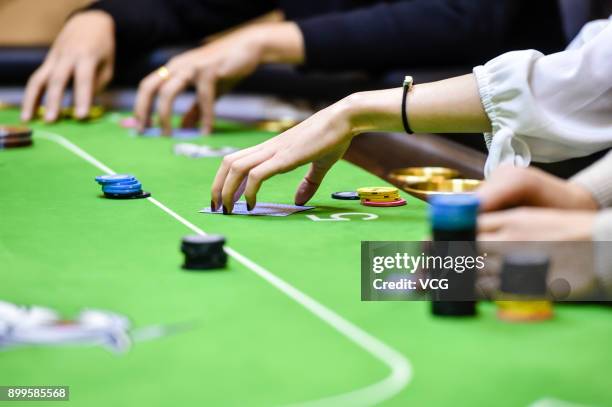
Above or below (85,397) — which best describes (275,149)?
above

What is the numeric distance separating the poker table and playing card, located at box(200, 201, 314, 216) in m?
0.04

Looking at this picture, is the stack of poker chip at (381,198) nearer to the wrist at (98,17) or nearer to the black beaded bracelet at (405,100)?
the black beaded bracelet at (405,100)

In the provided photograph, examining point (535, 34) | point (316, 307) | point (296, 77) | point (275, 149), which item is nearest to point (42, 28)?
point (296, 77)

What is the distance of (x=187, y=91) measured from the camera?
191 inches

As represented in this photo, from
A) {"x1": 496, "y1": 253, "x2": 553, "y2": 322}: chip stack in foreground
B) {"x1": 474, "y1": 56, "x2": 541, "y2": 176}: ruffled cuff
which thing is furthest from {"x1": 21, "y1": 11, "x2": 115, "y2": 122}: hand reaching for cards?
{"x1": 496, "y1": 253, "x2": 553, "y2": 322}: chip stack in foreground

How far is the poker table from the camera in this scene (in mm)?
1049

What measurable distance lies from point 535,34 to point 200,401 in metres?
3.06

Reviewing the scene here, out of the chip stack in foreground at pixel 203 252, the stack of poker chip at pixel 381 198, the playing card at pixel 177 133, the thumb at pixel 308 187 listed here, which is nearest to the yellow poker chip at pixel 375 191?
the stack of poker chip at pixel 381 198

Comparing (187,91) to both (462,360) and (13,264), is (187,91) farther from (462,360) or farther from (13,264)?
(462,360)

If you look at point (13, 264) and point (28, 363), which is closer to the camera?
point (28, 363)

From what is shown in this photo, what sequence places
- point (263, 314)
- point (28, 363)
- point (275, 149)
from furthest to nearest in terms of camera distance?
1. point (275, 149)
2. point (263, 314)
3. point (28, 363)

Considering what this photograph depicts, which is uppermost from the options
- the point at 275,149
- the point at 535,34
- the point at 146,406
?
the point at 535,34

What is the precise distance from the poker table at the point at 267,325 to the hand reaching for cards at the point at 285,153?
0.07 metres

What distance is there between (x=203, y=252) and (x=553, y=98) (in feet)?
2.45
